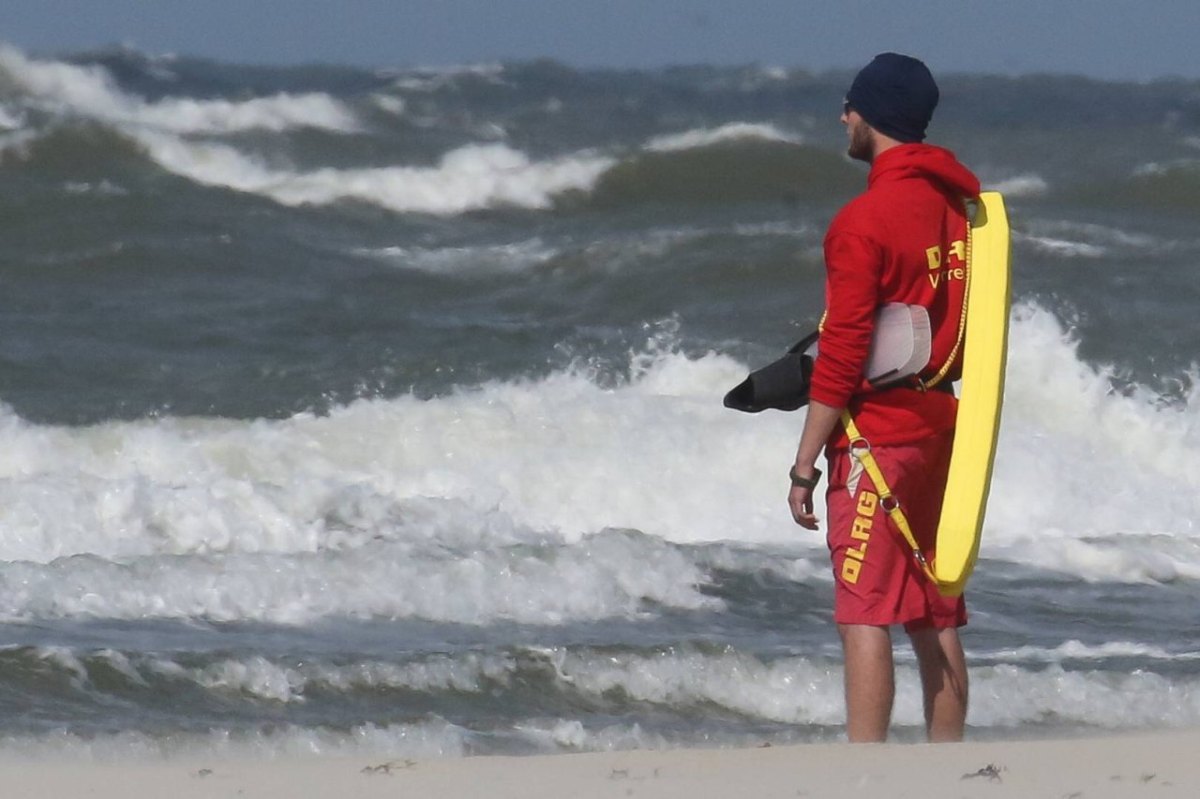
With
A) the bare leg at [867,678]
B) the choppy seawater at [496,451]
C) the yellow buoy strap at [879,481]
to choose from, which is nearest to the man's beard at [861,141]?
the yellow buoy strap at [879,481]

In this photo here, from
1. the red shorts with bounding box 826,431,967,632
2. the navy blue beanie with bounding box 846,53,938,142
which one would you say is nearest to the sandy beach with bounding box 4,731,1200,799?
the red shorts with bounding box 826,431,967,632

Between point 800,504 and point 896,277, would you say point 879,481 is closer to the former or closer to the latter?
point 800,504

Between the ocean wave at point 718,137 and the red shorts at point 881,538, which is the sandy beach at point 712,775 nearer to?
the red shorts at point 881,538

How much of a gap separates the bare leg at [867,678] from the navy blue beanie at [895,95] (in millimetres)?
1082

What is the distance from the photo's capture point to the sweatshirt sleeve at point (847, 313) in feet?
13.8

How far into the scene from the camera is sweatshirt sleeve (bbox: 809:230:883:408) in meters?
4.21

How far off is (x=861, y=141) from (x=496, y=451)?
20.4ft

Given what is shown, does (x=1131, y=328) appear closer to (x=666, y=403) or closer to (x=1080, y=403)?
(x=1080, y=403)

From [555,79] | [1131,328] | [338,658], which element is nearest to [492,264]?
[1131,328]

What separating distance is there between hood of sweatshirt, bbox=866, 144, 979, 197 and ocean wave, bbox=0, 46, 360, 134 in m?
20.1

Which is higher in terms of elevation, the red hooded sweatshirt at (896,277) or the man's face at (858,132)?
the man's face at (858,132)

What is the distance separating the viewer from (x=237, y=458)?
9898 millimetres

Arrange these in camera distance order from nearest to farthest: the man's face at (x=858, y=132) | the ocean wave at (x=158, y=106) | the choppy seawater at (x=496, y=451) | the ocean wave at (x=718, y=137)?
the man's face at (x=858, y=132) < the choppy seawater at (x=496, y=451) < the ocean wave at (x=718, y=137) < the ocean wave at (x=158, y=106)

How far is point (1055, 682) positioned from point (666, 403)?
16.6ft
